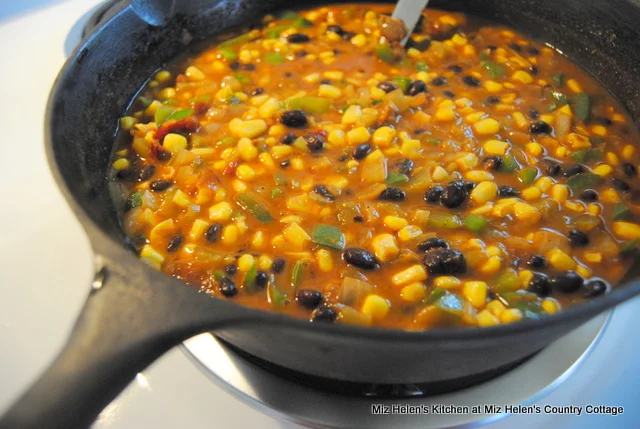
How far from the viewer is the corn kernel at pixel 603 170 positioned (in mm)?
2121

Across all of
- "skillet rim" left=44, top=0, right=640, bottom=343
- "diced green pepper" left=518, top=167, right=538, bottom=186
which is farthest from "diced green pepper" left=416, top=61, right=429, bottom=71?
"skillet rim" left=44, top=0, right=640, bottom=343

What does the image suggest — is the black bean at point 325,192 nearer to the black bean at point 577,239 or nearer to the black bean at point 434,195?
the black bean at point 434,195

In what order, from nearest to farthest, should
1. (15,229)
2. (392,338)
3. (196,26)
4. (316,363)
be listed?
(392,338)
(316,363)
(15,229)
(196,26)

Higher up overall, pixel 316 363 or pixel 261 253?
pixel 316 363

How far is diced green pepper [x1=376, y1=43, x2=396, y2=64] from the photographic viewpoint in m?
2.74

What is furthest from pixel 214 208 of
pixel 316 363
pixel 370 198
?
pixel 316 363

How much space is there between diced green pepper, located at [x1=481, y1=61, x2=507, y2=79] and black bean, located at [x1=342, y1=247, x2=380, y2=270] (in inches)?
54.5

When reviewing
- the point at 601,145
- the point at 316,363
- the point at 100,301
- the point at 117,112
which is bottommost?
the point at 117,112

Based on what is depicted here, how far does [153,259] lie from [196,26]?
156cm

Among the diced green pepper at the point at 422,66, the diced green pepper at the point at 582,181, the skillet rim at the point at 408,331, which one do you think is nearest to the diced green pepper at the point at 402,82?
the diced green pepper at the point at 422,66

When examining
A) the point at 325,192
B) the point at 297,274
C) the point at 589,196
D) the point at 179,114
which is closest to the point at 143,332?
the point at 297,274

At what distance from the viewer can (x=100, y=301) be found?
1.18 meters

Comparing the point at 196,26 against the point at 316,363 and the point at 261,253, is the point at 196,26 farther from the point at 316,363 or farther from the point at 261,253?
the point at 316,363

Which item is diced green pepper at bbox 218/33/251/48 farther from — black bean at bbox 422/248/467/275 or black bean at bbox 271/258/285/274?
black bean at bbox 422/248/467/275
